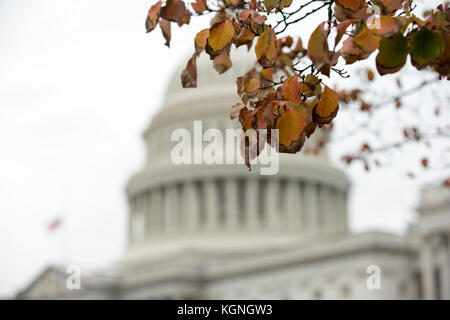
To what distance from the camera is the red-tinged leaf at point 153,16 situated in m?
9.19

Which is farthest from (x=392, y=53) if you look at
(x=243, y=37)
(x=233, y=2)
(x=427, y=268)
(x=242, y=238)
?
(x=242, y=238)

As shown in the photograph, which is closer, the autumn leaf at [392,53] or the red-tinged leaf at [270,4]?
the autumn leaf at [392,53]

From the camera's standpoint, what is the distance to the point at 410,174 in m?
24.5

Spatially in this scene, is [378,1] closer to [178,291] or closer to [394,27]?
[394,27]

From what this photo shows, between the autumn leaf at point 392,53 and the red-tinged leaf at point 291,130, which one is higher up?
the autumn leaf at point 392,53

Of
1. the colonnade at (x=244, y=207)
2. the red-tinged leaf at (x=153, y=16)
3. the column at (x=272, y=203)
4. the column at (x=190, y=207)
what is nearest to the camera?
the red-tinged leaf at (x=153, y=16)

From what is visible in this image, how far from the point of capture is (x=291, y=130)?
8047mm

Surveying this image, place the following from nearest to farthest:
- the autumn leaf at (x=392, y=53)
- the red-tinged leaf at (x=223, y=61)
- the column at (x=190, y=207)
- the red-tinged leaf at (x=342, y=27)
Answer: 1. the autumn leaf at (x=392, y=53)
2. the red-tinged leaf at (x=342, y=27)
3. the red-tinged leaf at (x=223, y=61)
4. the column at (x=190, y=207)

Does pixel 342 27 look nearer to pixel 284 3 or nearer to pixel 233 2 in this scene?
pixel 284 3

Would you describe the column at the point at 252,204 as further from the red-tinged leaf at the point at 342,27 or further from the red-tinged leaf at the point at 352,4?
the red-tinged leaf at the point at 352,4

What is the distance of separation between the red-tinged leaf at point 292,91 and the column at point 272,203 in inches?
3990

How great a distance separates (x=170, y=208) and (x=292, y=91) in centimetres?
10742

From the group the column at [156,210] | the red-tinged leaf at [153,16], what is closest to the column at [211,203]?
the column at [156,210]
